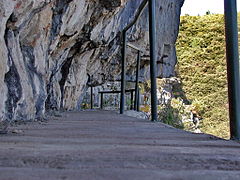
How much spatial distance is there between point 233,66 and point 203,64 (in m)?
15.4

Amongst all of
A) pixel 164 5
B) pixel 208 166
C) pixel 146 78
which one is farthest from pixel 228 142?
pixel 146 78

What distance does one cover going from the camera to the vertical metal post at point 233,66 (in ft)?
3.56

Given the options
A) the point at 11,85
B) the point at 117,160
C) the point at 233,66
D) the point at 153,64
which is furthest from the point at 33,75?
the point at 117,160

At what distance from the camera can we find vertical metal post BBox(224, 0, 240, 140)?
108 centimetres

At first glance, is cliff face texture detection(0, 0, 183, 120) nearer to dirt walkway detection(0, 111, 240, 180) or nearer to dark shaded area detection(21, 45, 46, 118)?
dark shaded area detection(21, 45, 46, 118)

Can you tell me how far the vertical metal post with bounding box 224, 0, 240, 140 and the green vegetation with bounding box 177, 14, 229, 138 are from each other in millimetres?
12529

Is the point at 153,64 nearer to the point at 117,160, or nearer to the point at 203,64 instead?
the point at 117,160

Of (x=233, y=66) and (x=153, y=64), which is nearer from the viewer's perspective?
(x=233, y=66)

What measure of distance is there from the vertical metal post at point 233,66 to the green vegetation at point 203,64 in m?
12.5

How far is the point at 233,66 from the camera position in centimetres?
111

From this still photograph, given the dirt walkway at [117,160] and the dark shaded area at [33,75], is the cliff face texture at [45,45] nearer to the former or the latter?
the dark shaded area at [33,75]

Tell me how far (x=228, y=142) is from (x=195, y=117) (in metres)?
12.2

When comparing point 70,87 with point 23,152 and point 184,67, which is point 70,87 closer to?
point 23,152

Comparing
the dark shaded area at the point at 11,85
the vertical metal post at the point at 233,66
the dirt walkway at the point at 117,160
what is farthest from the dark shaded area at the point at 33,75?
the vertical metal post at the point at 233,66
